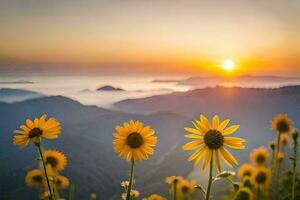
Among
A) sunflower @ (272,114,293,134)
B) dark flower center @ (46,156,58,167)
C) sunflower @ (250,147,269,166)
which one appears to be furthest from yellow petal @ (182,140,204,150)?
sunflower @ (250,147,269,166)

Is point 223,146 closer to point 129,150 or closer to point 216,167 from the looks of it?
point 216,167

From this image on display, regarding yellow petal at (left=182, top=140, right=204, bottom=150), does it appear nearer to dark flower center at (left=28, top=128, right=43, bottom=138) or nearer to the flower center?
the flower center

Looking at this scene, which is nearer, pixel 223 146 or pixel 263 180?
pixel 223 146

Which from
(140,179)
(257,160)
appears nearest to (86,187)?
(140,179)

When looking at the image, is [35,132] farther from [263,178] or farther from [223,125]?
[263,178]

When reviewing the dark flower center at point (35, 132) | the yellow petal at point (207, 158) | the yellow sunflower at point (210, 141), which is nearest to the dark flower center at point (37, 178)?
the dark flower center at point (35, 132)

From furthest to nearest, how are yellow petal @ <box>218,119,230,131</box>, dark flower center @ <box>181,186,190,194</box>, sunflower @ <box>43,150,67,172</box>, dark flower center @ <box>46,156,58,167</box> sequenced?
1. dark flower center @ <box>181,186,190,194</box>
2. dark flower center @ <box>46,156,58,167</box>
3. sunflower @ <box>43,150,67,172</box>
4. yellow petal @ <box>218,119,230,131</box>

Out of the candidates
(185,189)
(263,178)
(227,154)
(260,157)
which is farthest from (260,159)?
(227,154)

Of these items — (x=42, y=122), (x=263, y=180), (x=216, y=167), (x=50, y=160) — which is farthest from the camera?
(x=263, y=180)
